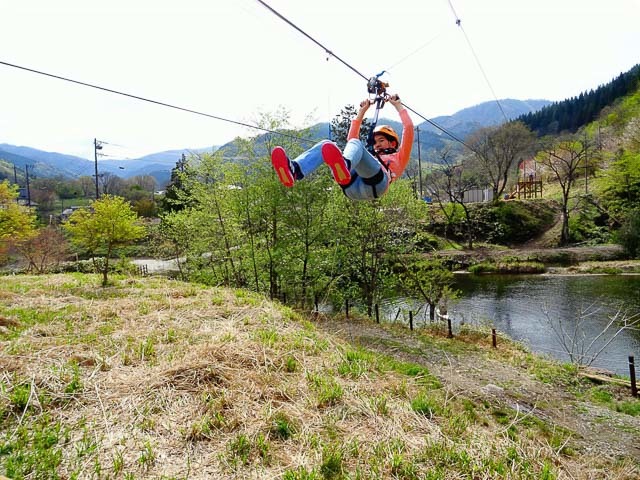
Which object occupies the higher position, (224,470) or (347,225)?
(347,225)

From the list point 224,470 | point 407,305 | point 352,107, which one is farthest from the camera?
point 352,107

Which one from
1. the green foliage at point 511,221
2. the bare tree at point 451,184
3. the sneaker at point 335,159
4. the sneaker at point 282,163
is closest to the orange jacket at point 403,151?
the sneaker at point 335,159

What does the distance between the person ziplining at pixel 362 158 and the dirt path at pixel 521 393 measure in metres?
2.30

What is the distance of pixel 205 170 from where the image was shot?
446 inches

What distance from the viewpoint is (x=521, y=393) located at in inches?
202

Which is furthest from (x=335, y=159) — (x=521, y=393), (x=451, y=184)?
(x=451, y=184)

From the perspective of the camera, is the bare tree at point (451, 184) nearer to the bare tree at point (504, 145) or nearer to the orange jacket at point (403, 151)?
the bare tree at point (504, 145)

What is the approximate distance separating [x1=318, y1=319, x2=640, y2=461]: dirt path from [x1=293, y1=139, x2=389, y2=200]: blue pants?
2224 mm

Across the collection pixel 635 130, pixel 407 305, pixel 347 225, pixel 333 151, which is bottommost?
pixel 407 305

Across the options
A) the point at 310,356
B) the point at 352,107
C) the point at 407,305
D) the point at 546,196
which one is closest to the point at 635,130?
the point at 546,196

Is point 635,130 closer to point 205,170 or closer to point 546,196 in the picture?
point 546,196

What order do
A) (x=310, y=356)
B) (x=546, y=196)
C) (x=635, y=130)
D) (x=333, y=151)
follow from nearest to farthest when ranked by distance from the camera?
(x=333, y=151) < (x=310, y=356) < (x=635, y=130) < (x=546, y=196)

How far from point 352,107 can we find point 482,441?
69.9ft

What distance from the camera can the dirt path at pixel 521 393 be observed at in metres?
4.05
